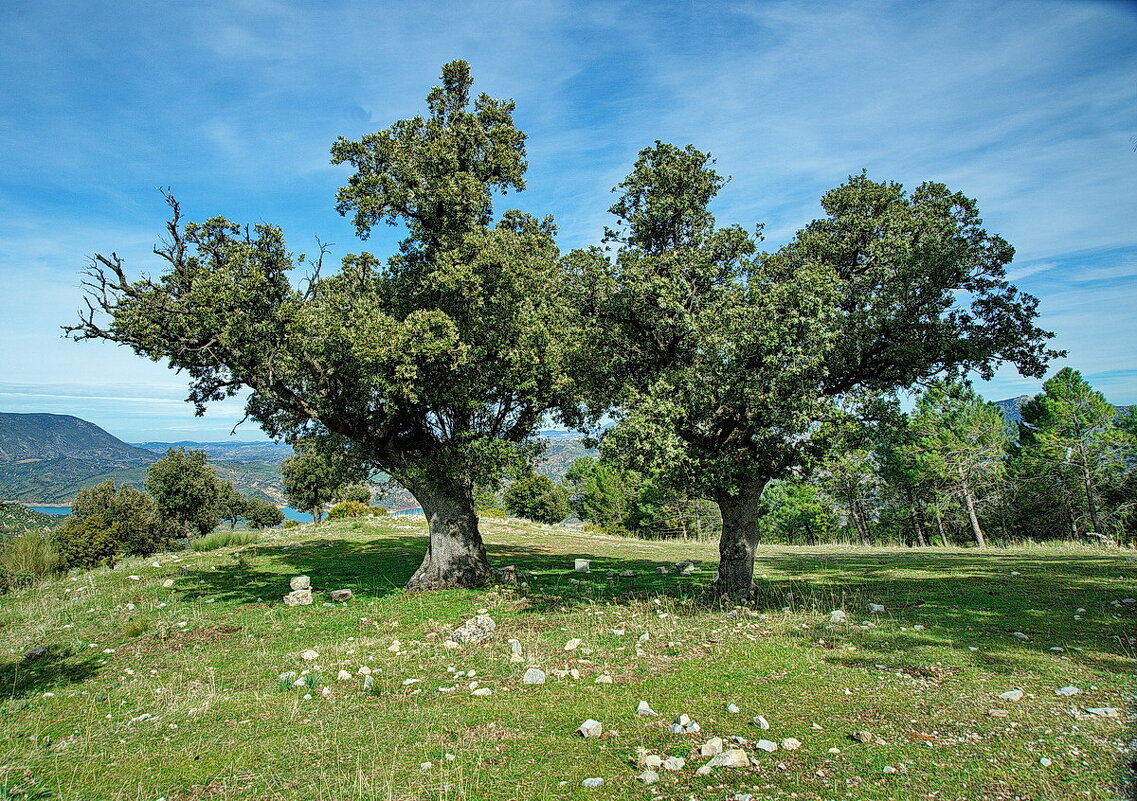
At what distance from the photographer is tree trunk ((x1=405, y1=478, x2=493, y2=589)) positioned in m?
17.6

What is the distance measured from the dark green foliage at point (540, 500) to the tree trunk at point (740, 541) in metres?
68.4

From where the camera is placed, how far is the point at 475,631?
39.6 ft

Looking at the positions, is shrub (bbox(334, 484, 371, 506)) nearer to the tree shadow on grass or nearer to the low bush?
the low bush

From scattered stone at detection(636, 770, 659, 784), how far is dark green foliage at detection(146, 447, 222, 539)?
70.8 m

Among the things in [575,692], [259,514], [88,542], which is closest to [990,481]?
[575,692]

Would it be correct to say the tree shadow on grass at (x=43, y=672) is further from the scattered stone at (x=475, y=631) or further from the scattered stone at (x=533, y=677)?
the scattered stone at (x=533, y=677)

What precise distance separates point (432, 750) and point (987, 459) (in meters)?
59.8

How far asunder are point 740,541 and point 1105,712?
351 inches

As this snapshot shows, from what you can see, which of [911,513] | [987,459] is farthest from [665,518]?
[987,459]

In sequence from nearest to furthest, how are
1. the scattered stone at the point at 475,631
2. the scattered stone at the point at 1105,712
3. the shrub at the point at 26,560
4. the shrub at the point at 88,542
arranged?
the scattered stone at the point at 1105,712, the scattered stone at the point at 475,631, the shrub at the point at 26,560, the shrub at the point at 88,542

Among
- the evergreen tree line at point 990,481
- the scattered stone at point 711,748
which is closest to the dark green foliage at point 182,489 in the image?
the evergreen tree line at point 990,481

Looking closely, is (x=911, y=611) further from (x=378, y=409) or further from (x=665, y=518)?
(x=665, y=518)

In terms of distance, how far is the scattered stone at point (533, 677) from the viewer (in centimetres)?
913

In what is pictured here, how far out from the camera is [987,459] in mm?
50188
